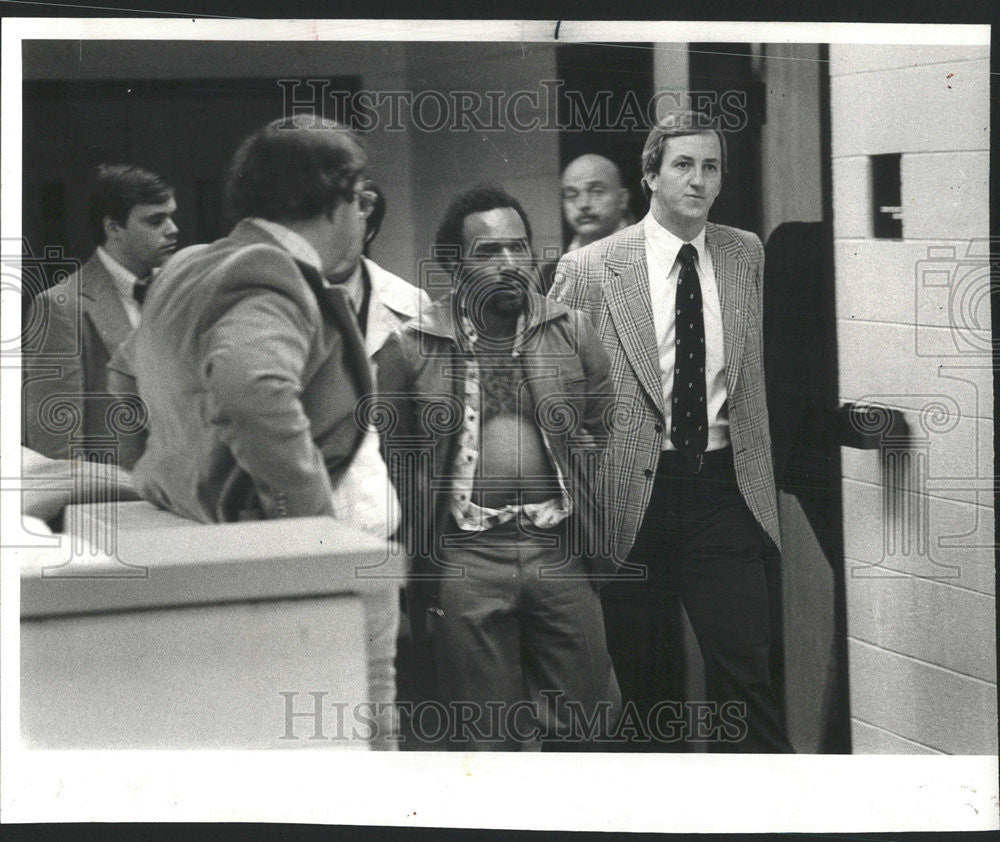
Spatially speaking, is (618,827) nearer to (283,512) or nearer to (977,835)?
(977,835)

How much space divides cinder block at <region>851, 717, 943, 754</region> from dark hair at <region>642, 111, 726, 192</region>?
1520 millimetres

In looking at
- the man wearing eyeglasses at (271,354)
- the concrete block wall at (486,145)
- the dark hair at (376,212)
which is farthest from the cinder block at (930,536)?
the dark hair at (376,212)

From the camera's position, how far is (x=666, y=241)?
11.2 feet

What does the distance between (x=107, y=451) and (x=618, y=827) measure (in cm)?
164

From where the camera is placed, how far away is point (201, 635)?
3447mm

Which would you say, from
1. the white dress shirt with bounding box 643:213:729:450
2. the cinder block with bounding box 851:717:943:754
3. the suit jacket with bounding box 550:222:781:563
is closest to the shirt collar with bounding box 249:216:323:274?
the suit jacket with bounding box 550:222:781:563

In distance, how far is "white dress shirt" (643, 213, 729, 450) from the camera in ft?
11.2

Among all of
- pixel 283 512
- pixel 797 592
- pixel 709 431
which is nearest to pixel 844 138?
pixel 709 431

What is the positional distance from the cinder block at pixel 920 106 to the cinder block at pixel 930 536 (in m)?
0.88

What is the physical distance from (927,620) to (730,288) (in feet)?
3.28

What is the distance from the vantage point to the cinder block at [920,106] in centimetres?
339

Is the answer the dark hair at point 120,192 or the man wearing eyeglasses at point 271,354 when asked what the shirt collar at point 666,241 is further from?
the dark hair at point 120,192

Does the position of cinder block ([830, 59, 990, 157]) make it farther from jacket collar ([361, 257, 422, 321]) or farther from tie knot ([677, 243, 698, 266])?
jacket collar ([361, 257, 422, 321])

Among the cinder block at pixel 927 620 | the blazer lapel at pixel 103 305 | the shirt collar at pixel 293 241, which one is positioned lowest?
the cinder block at pixel 927 620
